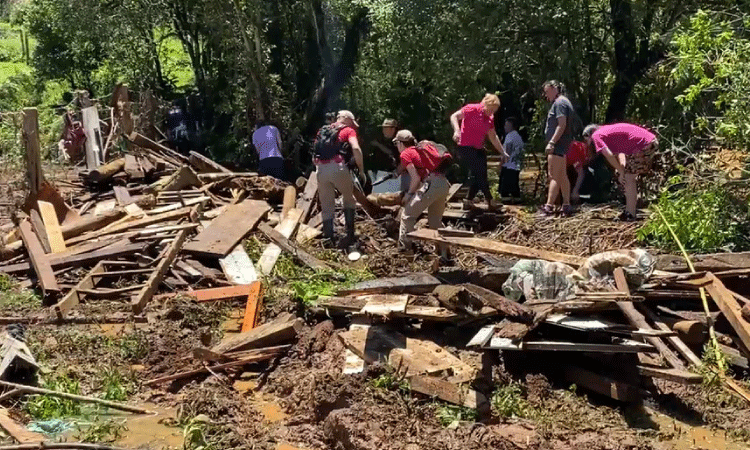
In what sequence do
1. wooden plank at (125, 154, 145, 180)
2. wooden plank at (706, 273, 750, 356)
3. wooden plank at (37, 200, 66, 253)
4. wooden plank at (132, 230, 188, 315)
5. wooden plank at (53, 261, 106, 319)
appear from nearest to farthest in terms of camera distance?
wooden plank at (706, 273, 750, 356) → wooden plank at (53, 261, 106, 319) → wooden plank at (132, 230, 188, 315) → wooden plank at (37, 200, 66, 253) → wooden plank at (125, 154, 145, 180)

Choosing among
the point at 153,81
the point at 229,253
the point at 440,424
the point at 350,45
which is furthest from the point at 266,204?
the point at 153,81

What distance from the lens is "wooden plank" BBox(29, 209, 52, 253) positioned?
1155 cm

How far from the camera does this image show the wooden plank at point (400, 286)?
867 cm

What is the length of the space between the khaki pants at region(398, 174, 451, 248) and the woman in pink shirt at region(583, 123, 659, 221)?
2.17m

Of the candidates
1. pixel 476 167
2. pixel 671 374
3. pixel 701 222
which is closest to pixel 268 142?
pixel 476 167

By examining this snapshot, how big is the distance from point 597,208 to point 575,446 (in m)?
6.07

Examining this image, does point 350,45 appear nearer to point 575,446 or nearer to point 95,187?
point 95,187

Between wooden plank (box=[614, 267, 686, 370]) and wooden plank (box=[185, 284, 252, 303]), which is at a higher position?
wooden plank (box=[614, 267, 686, 370])

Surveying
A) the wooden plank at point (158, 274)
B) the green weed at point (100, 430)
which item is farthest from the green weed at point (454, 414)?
the wooden plank at point (158, 274)

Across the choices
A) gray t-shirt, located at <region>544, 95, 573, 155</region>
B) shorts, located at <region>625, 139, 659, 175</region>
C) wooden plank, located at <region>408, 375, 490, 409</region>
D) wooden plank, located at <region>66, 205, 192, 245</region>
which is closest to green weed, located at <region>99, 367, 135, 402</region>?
wooden plank, located at <region>408, 375, 490, 409</region>

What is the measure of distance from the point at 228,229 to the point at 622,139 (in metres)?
5.16

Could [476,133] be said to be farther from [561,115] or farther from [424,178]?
[424,178]

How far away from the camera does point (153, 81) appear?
974 inches

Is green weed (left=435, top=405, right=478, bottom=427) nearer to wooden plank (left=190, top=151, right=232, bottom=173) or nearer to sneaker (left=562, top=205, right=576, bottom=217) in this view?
sneaker (left=562, top=205, right=576, bottom=217)
